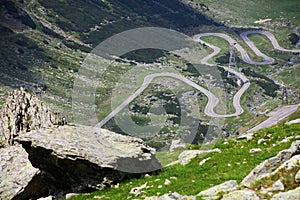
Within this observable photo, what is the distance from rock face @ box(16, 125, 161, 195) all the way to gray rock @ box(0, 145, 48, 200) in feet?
Answer: 2.88

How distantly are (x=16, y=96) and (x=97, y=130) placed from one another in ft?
38.2

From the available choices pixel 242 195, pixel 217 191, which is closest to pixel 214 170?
A: pixel 217 191

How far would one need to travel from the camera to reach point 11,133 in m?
44.5

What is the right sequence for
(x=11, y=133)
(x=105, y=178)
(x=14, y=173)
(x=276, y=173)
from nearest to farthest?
(x=276, y=173), (x=105, y=178), (x=14, y=173), (x=11, y=133)

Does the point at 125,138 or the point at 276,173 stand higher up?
the point at 276,173

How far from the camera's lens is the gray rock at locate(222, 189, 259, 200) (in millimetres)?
19241

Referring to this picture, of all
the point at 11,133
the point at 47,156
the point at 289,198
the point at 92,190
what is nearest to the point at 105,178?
the point at 92,190

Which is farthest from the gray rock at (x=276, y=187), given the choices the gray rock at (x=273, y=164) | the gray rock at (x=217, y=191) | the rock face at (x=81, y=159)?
the rock face at (x=81, y=159)

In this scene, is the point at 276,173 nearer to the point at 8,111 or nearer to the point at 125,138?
the point at 125,138

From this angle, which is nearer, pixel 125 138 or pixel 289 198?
pixel 289 198

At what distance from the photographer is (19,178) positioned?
124ft

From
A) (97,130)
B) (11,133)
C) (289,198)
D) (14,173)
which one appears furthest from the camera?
(11,133)

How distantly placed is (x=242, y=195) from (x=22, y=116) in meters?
31.3

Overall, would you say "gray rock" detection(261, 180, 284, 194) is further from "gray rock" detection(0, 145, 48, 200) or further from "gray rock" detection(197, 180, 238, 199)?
"gray rock" detection(0, 145, 48, 200)
